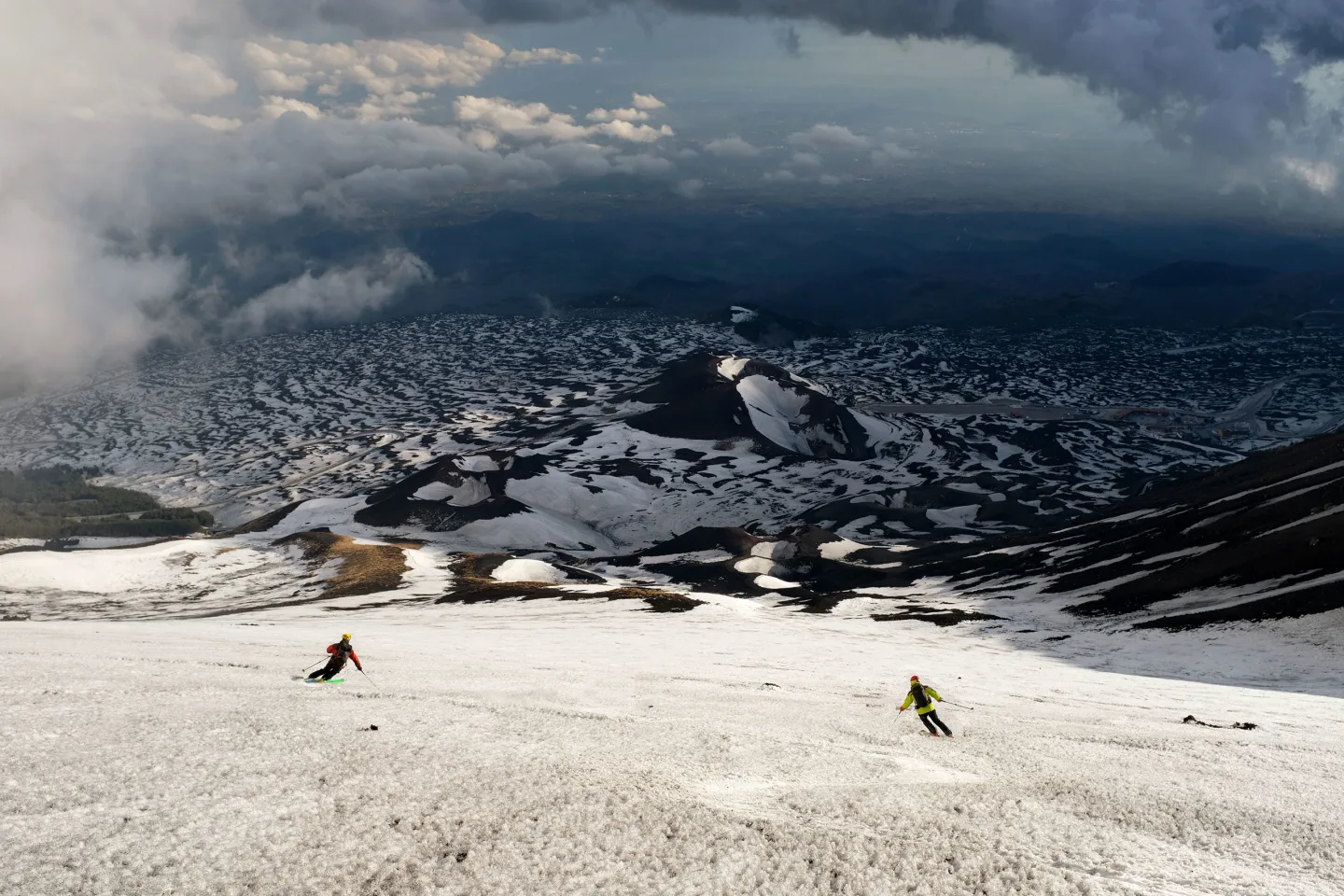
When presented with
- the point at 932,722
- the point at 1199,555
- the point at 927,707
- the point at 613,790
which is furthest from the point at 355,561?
the point at 613,790

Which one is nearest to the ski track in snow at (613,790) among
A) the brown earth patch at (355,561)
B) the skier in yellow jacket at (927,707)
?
the skier in yellow jacket at (927,707)

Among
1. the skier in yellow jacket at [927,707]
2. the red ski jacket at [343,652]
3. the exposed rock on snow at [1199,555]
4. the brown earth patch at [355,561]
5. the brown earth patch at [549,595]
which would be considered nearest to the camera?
the skier in yellow jacket at [927,707]

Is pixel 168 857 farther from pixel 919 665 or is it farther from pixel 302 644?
pixel 919 665

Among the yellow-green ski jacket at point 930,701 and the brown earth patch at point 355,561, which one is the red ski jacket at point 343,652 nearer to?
the yellow-green ski jacket at point 930,701

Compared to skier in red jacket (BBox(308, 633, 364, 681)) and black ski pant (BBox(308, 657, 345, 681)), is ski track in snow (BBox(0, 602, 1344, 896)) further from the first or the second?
black ski pant (BBox(308, 657, 345, 681))

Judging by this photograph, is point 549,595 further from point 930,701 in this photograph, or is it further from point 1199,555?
point 930,701

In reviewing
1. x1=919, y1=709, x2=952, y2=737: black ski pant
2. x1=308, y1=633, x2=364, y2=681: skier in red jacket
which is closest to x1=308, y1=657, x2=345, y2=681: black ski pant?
x1=308, y1=633, x2=364, y2=681: skier in red jacket
